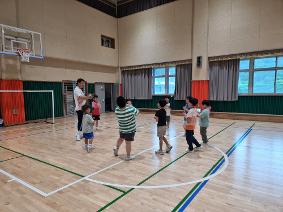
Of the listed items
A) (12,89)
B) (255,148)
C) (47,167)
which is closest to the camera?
(47,167)

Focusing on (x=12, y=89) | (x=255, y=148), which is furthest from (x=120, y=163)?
(x=12, y=89)

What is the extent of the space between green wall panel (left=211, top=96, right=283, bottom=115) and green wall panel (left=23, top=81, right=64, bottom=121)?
9023mm

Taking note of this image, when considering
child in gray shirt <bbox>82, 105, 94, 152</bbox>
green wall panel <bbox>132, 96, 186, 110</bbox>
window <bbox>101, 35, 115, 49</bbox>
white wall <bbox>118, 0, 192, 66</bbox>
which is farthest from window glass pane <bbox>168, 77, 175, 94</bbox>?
child in gray shirt <bbox>82, 105, 94, 152</bbox>

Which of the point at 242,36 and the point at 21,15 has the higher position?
the point at 21,15

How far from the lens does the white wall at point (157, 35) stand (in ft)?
37.7

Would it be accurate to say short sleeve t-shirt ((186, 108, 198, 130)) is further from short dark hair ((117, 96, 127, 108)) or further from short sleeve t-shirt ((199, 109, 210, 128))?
short dark hair ((117, 96, 127, 108))

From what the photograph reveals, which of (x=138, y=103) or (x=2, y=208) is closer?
(x=2, y=208)

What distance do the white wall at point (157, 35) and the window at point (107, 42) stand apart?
1.91 feet

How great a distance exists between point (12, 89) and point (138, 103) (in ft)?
25.4

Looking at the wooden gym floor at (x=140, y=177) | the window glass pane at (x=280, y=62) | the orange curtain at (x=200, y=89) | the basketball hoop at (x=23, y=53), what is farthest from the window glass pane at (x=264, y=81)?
the basketball hoop at (x=23, y=53)

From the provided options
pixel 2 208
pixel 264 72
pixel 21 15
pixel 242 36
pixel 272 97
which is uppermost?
pixel 21 15

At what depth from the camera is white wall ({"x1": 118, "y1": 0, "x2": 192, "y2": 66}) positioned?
11.5 metres

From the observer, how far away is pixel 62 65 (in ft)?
37.1

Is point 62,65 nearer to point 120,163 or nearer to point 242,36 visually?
point 120,163
